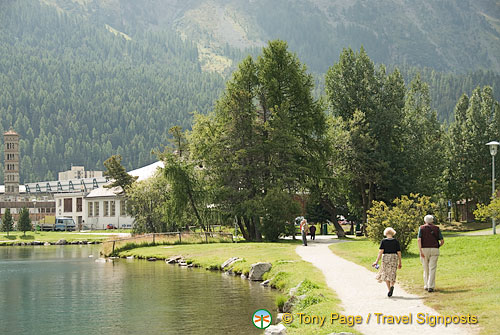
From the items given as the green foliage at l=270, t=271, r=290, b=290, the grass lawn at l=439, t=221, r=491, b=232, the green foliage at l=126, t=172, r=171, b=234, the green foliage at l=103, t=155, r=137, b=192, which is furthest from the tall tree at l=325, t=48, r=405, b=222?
the green foliage at l=103, t=155, r=137, b=192

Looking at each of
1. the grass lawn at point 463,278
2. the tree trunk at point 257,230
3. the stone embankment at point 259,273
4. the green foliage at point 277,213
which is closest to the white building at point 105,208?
the tree trunk at point 257,230

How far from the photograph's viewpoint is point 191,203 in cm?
5588

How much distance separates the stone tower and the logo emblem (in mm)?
145896

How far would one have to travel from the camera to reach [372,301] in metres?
18.0

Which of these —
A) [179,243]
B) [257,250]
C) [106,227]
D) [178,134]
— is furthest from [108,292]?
[106,227]

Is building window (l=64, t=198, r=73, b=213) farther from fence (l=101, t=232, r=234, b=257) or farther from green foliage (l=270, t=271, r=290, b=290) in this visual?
green foliage (l=270, t=271, r=290, b=290)

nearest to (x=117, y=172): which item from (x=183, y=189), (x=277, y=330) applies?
(x=183, y=189)

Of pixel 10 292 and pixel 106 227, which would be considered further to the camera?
pixel 106 227

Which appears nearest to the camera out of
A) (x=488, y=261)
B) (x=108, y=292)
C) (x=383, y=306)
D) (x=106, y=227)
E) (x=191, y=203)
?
(x=383, y=306)

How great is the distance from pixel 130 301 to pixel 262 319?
7639mm

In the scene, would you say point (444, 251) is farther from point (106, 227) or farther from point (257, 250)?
point (106, 227)

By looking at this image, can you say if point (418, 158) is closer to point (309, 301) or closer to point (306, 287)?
point (306, 287)

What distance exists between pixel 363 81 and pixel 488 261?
34299 mm

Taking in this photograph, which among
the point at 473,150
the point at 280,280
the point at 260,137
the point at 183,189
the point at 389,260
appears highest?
the point at 473,150
